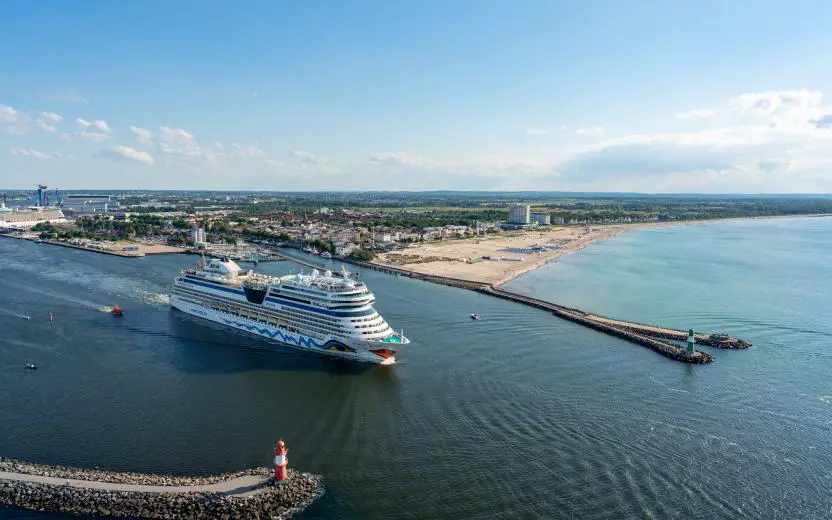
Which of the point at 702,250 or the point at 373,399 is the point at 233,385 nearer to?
the point at 373,399

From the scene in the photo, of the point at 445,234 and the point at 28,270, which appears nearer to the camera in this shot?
the point at 28,270

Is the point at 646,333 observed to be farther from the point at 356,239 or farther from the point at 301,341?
the point at 356,239

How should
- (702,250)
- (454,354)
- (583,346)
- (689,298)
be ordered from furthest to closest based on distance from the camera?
(702,250) < (689,298) < (583,346) < (454,354)

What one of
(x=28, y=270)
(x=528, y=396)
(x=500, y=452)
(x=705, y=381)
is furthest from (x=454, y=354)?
(x=28, y=270)

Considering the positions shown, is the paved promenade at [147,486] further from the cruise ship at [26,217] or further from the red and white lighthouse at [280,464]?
the cruise ship at [26,217]

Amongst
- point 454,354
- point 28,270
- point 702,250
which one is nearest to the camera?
point 454,354

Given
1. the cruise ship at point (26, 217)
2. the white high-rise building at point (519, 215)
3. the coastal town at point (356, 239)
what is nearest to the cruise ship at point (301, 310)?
the coastal town at point (356, 239)

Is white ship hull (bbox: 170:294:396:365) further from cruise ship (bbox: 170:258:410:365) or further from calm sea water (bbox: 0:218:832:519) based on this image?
calm sea water (bbox: 0:218:832:519)
